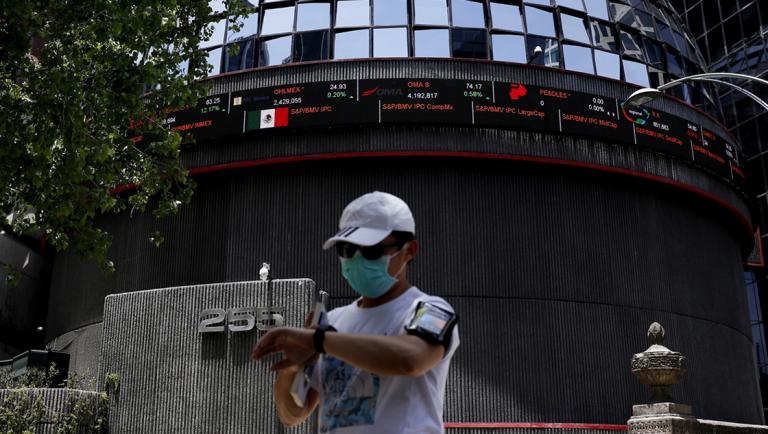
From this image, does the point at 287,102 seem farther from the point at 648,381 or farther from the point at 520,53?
the point at 648,381

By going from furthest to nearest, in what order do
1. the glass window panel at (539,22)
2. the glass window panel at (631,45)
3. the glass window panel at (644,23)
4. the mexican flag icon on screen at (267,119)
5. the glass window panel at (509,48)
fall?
1. the glass window panel at (644,23)
2. the glass window panel at (631,45)
3. the glass window panel at (539,22)
4. the glass window panel at (509,48)
5. the mexican flag icon on screen at (267,119)

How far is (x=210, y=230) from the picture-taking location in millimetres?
24375

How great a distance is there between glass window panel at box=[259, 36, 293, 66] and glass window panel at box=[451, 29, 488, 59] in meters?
5.12

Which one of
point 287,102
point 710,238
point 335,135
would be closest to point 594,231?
point 710,238

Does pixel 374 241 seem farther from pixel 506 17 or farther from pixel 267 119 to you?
pixel 506 17

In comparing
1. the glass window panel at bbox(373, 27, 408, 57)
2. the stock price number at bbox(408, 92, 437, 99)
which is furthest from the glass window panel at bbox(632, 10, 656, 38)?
the stock price number at bbox(408, 92, 437, 99)

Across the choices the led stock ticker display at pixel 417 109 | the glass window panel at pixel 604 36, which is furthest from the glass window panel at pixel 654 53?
the led stock ticker display at pixel 417 109

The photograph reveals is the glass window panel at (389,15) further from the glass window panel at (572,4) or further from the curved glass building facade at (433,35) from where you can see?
the glass window panel at (572,4)

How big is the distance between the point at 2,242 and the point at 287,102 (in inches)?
596

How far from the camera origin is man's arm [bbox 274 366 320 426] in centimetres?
346

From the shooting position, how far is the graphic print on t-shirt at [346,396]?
323 cm

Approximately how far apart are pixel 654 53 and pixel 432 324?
27623 mm

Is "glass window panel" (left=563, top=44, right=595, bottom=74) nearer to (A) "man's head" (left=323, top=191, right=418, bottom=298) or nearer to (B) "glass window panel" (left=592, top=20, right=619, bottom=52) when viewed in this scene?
(B) "glass window panel" (left=592, top=20, right=619, bottom=52)

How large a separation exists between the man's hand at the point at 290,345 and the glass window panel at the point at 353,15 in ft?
75.4
